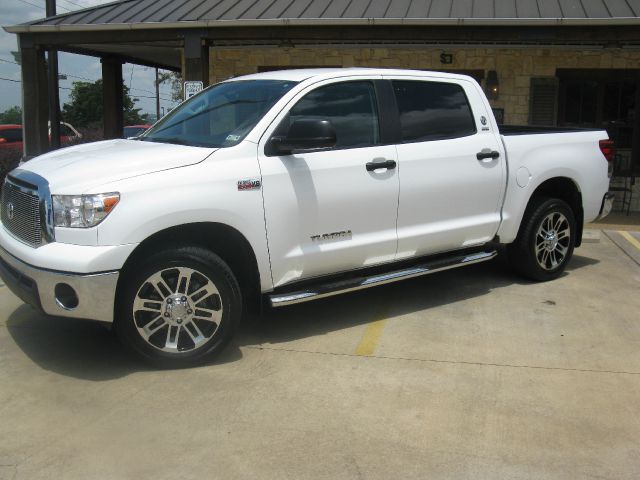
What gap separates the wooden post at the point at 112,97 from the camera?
1575 cm

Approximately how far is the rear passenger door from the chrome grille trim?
250 cm

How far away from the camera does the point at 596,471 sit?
10.7 feet

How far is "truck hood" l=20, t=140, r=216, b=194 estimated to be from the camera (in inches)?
160

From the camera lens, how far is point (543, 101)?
12188 millimetres

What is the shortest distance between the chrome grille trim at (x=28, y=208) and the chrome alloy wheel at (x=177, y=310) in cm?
67

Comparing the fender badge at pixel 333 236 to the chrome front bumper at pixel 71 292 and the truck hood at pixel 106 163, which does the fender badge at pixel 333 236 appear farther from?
the chrome front bumper at pixel 71 292

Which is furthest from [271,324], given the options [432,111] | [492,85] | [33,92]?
[492,85]

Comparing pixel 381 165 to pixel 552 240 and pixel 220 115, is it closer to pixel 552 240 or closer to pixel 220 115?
pixel 220 115

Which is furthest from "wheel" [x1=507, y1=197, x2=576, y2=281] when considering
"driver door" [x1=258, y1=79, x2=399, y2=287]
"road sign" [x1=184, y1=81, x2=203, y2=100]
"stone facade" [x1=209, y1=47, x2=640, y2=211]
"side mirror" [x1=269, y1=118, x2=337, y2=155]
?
"stone facade" [x1=209, y1=47, x2=640, y2=211]

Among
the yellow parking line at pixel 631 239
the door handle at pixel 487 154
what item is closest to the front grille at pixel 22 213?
the door handle at pixel 487 154

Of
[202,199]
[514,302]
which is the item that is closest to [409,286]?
[514,302]

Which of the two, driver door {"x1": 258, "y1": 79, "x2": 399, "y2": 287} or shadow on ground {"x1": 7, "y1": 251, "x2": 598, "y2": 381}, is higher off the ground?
driver door {"x1": 258, "y1": 79, "x2": 399, "y2": 287}

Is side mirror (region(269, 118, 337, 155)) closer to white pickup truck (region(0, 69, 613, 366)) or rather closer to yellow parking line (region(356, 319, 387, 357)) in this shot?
white pickup truck (region(0, 69, 613, 366))

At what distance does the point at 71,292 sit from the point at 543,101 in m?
10.2
